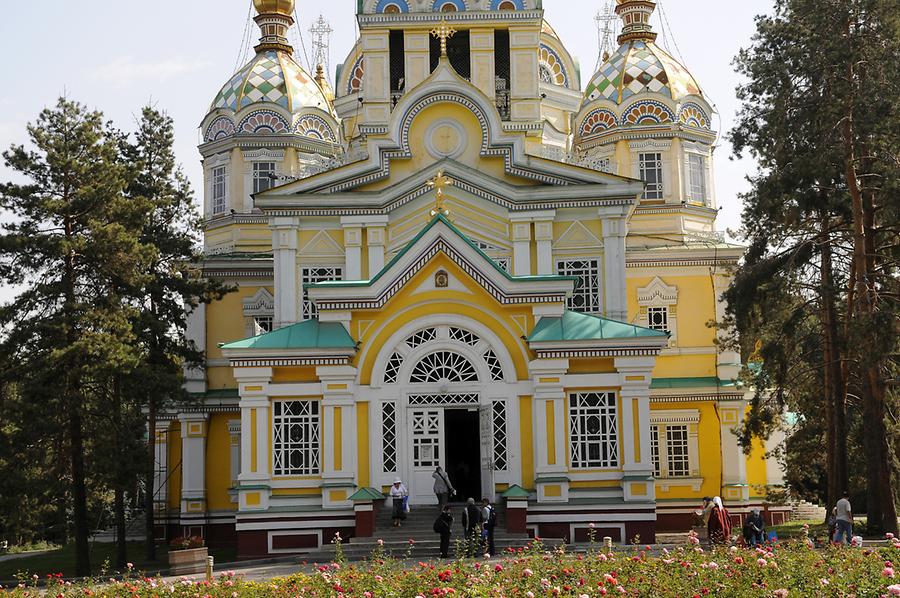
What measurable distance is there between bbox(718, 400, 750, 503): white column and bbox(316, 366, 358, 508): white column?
1229cm

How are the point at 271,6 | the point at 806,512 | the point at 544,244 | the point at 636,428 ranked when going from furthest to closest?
1. the point at 271,6
2. the point at 806,512
3. the point at 544,244
4. the point at 636,428

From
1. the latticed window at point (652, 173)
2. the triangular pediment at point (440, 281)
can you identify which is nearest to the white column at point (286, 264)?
the triangular pediment at point (440, 281)

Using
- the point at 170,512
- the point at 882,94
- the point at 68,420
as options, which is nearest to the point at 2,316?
the point at 68,420

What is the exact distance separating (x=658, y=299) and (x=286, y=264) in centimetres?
1082

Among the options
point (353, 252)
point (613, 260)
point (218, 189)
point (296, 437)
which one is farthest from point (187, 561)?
point (218, 189)

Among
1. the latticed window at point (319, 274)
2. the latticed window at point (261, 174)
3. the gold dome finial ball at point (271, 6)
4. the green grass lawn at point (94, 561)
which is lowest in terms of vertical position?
the green grass lawn at point (94, 561)

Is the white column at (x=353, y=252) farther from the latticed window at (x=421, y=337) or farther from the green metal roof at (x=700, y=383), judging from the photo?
the green metal roof at (x=700, y=383)

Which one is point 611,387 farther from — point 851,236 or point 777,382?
point 851,236

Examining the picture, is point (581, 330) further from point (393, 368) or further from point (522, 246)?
point (522, 246)

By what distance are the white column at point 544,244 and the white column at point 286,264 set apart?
Result: 6.11m

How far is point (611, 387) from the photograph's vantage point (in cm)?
2533

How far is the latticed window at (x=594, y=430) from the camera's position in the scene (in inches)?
993

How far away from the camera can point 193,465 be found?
33719 mm

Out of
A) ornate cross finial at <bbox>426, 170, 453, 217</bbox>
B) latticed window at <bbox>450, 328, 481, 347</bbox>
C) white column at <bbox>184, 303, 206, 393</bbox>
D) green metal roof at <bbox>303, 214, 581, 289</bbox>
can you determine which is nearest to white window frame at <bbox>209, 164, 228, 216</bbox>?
white column at <bbox>184, 303, 206, 393</bbox>
